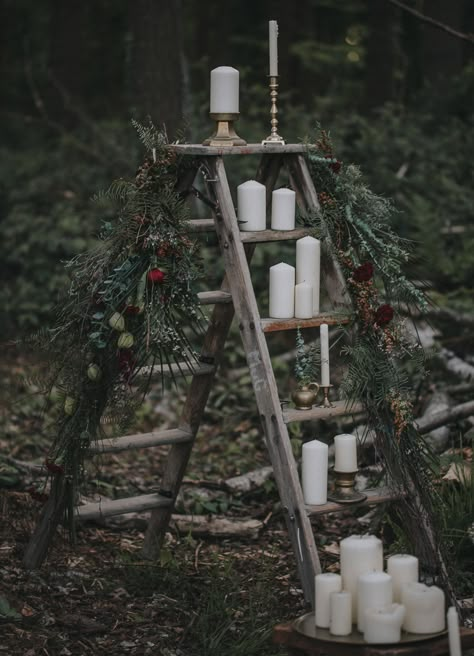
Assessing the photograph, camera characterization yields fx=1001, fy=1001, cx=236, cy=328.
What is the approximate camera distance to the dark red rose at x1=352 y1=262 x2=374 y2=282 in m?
3.67

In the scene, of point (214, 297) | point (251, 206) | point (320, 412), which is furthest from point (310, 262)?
point (320, 412)

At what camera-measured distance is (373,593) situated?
285cm

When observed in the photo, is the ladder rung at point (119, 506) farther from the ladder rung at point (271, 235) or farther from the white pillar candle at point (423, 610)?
the white pillar candle at point (423, 610)

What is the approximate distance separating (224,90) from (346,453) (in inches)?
55.9

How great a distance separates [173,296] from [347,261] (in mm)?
669

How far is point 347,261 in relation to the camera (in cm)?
375

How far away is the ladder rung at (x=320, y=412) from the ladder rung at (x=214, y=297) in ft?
1.89

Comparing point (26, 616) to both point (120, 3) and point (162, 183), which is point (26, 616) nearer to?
point (162, 183)

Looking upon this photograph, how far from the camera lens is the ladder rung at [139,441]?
4.01 m

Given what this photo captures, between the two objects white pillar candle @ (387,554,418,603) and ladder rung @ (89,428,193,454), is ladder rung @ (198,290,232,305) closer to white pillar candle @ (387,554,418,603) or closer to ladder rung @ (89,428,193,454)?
ladder rung @ (89,428,193,454)

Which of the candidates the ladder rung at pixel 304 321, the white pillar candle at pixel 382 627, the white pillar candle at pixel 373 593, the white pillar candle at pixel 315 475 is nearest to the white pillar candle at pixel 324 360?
the ladder rung at pixel 304 321

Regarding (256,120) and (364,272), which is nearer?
(364,272)

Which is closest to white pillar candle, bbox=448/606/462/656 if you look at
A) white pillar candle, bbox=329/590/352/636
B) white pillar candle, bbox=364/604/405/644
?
white pillar candle, bbox=364/604/405/644

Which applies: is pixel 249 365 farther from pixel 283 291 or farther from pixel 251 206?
pixel 251 206
